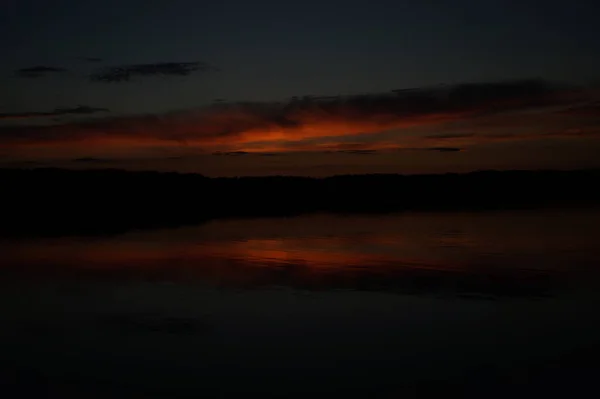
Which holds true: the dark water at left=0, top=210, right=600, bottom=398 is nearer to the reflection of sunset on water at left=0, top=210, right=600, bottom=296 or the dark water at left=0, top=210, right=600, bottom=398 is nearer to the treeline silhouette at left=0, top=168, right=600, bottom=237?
the reflection of sunset on water at left=0, top=210, right=600, bottom=296

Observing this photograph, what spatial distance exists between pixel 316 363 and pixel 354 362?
34cm

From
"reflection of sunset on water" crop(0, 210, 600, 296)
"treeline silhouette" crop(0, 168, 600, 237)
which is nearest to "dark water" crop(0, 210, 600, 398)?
"reflection of sunset on water" crop(0, 210, 600, 296)

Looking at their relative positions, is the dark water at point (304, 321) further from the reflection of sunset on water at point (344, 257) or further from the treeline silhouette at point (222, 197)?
the treeline silhouette at point (222, 197)

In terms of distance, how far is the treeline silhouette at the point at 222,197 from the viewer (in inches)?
1063

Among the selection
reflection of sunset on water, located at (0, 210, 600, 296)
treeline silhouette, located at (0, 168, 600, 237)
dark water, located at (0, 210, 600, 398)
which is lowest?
dark water, located at (0, 210, 600, 398)

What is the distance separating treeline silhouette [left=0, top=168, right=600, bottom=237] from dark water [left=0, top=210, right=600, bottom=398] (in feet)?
31.1

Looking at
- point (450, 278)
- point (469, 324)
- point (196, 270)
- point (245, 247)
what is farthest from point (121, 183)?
point (469, 324)

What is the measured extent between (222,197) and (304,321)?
108 feet

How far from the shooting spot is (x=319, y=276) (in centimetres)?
1129

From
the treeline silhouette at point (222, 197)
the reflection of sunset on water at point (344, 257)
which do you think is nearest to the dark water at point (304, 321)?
the reflection of sunset on water at point (344, 257)

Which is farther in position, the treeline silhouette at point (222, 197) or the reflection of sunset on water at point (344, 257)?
the treeline silhouette at point (222, 197)

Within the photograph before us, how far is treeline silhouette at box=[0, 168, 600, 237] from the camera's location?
27.0 metres

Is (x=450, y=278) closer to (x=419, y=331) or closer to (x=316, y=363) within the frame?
(x=419, y=331)

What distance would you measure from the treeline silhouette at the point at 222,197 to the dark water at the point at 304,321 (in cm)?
949
